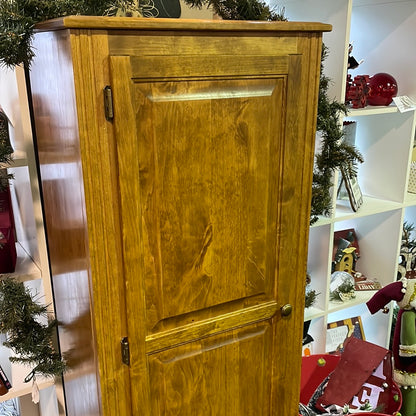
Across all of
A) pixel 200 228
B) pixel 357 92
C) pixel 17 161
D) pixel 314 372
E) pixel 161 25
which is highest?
pixel 161 25

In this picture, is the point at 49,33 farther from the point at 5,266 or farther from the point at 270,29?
the point at 5,266

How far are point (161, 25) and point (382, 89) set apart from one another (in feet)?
4.25

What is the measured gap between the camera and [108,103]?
2.94ft

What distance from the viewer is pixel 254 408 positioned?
1.28m

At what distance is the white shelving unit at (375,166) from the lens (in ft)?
6.25

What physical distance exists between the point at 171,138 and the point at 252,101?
8.0 inches

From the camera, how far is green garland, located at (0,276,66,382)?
3.94 ft

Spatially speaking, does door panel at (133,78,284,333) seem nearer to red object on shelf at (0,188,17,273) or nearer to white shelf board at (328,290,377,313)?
red object on shelf at (0,188,17,273)

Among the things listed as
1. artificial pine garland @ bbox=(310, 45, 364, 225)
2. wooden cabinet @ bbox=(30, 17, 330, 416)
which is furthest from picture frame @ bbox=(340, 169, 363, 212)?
wooden cabinet @ bbox=(30, 17, 330, 416)

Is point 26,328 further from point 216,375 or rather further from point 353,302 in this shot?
point 353,302

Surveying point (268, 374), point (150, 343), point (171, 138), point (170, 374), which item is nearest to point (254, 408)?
point (268, 374)

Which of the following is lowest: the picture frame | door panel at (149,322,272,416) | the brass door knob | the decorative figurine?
the decorative figurine

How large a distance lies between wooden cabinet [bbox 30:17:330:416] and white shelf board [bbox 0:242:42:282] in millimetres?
123

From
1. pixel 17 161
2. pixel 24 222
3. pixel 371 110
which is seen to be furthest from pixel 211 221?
pixel 371 110
